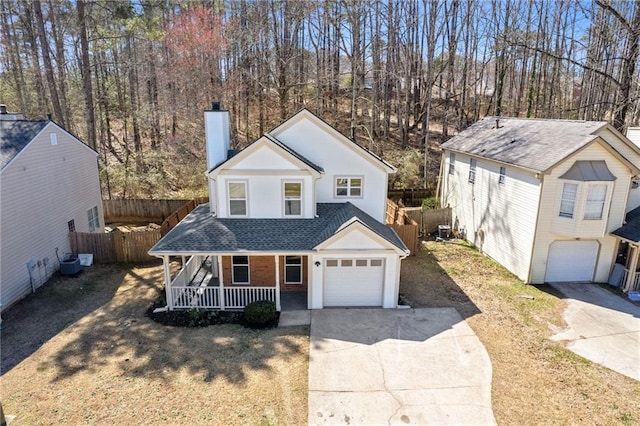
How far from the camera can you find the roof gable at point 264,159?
1349 centimetres

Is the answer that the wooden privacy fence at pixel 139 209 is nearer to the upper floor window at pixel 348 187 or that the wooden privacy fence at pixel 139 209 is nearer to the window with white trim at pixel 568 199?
the upper floor window at pixel 348 187

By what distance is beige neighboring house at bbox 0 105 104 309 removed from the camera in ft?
44.4

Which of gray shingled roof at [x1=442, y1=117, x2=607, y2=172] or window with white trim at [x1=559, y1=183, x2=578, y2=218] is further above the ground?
gray shingled roof at [x1=442, y1=117, x2=607, y2=172]

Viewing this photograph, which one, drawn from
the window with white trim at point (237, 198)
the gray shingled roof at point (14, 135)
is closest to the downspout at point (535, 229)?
the window with white trim at point (237, 198)

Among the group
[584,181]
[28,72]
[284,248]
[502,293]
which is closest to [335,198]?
[284,248]

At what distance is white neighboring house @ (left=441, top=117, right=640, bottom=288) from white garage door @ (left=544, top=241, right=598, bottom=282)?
4 cm

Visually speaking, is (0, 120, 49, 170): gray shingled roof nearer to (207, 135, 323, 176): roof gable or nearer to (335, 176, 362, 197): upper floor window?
(207, 135, 323, 176): roof gable

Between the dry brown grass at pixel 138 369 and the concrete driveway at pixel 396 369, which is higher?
the concrete driveway at pixel 396 369

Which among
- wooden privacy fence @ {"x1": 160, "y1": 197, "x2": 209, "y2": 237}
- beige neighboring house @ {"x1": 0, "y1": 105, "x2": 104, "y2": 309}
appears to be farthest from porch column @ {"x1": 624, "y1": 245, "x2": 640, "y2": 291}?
beige neighboring house @ {"x1": 0, "y1": 105, "x2": 104, "y2": 309}

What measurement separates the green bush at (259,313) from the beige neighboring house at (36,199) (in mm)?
8529

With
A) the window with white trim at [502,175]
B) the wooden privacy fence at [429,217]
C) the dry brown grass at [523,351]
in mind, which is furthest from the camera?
the wooden privacy fence at [429,217]

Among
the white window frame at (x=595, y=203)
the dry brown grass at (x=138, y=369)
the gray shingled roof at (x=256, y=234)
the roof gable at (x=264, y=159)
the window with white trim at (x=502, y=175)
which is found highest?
the roof gable at (x=264, y=159)

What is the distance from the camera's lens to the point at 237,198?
Result: 46.8 feet

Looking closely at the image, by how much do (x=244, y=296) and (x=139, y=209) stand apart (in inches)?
560
